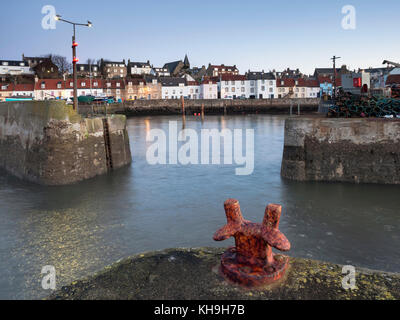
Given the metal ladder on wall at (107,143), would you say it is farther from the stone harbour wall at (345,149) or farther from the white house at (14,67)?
the white house at (14,67)

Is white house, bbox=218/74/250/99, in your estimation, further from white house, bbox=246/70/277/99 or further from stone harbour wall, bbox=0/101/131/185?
stone harbour wall, bbox=0/101/131/185

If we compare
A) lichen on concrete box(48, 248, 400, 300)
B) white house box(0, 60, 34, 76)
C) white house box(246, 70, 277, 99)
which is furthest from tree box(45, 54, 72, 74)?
lichen on concrete box(48, 248, 400, 300)

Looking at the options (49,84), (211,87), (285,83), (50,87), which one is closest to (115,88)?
(50,87)

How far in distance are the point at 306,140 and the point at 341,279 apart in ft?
37.1

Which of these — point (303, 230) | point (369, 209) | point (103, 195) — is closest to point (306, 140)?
point (369, 209)

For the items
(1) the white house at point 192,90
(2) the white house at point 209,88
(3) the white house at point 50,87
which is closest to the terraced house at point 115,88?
(3) the white house at point 50,87

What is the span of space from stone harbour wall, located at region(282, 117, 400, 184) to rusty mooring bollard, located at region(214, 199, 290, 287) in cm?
1130

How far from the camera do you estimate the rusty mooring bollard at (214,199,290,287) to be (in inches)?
112

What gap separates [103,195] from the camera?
1407 centimetres

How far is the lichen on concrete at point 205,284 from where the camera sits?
9.08 ft

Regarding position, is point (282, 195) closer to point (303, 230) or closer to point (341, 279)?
point (303, 230)

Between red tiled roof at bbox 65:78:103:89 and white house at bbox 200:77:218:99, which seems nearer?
red tiled roof at bbox 65:78:103:89

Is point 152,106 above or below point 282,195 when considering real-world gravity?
above
